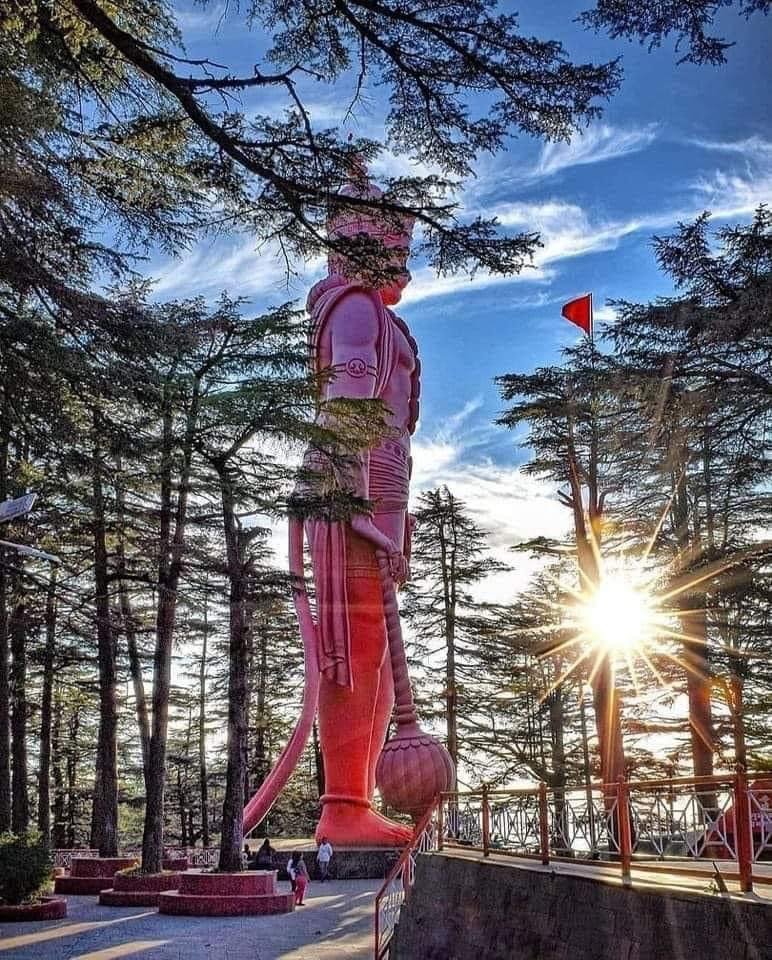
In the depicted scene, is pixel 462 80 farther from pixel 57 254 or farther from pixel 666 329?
pixel 666 329

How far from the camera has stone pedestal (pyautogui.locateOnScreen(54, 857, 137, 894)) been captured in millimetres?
16594

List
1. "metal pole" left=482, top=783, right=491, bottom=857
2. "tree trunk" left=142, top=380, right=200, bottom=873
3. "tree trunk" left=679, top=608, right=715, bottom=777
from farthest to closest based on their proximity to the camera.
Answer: "tree trunk" left=679, top=608, right=715, bottom=777 < "tree trunk" left=142, top=380, right=200, bottom=873 < "metal pole" left=482, top=783, right=491, bottom=857

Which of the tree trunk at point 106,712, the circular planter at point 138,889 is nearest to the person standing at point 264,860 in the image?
the tree trunk at point 106,712

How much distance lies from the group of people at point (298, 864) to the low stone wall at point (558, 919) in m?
5.05

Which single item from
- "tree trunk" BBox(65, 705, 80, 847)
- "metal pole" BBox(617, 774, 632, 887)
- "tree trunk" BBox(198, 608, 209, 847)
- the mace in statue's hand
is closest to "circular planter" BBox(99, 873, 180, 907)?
the mace in statue's hand

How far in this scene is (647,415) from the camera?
12.7 meters

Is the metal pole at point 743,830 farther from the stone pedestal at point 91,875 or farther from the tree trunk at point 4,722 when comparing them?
the stone pedestal at point 91,875

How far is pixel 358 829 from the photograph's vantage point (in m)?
18.5

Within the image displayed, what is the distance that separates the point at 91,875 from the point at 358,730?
17.0 feet

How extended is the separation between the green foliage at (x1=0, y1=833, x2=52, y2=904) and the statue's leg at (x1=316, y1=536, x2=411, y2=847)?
660 cm

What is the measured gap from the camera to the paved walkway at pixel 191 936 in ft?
32.9

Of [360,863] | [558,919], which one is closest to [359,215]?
[558,919]

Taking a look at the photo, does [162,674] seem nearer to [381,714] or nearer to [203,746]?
[381,714]

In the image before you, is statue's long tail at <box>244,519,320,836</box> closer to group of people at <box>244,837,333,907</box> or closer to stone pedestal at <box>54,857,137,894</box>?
group of people at <box>244,837,333,907</box>
